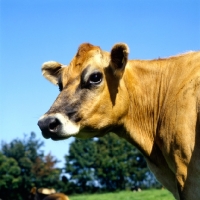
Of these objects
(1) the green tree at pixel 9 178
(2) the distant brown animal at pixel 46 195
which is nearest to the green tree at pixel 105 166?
(1) the green tree at pixel 9 178

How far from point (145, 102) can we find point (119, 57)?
3.10 feet

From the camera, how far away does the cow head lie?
7.08 metres

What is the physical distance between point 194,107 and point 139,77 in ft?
5.69

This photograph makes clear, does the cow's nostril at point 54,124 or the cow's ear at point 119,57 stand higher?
the cow's ear at point 119,57

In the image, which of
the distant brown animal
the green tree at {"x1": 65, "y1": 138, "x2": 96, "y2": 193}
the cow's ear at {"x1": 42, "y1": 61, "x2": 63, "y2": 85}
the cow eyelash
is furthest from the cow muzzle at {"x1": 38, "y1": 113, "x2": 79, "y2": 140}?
the green tree at {"x1": 65, "y1": 138, "x2": 96, "y2": 193}

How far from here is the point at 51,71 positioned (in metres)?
9.19

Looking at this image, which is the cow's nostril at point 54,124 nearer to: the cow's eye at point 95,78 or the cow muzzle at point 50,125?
the cow muzzle at point 50,125

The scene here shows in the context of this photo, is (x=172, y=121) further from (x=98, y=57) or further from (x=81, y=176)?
(x=81, y=176)

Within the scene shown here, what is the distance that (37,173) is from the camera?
4109 inches

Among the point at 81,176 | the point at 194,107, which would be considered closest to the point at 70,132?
the point at 194,107

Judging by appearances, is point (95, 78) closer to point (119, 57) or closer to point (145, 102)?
point (119, 57)

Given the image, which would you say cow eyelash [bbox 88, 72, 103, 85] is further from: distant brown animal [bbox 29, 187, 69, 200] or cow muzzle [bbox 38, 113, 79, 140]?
distant brown animal [bbox 29, 187, 69, 200]

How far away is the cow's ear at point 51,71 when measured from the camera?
9.06 metres

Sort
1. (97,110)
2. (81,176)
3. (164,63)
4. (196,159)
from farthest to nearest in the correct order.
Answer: (81,176)
(164,63)
(97,110)
(196,159)
